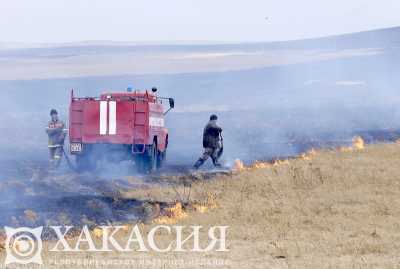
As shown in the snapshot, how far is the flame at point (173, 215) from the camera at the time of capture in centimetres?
2022

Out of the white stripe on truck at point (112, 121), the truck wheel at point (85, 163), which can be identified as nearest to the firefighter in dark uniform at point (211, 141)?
the white stripe on truck at point (112, 121)

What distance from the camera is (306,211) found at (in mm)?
21250

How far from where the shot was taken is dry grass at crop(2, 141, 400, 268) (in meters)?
16.4

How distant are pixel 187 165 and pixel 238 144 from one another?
842 centimetres

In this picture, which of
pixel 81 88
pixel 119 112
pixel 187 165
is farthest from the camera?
pixel 81 88

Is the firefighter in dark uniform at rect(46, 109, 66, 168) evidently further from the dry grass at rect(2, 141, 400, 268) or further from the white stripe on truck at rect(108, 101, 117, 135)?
the dry grass at rect(2, 141, 400, 268)

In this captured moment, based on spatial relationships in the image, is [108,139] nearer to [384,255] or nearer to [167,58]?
[384,255]

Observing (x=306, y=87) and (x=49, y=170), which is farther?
(x=306, y=87)

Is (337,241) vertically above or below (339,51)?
below

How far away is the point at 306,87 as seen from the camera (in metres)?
69.4

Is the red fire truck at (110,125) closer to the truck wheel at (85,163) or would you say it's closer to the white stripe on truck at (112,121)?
the white stripe on truck at (112,121)

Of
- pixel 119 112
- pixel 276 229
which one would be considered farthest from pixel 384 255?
pixel 119 112

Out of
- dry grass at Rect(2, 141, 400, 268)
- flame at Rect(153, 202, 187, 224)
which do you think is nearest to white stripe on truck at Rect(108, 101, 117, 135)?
dry grass at Rect(2, 141, 400, 268)

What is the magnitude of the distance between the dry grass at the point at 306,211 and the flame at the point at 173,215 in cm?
15
